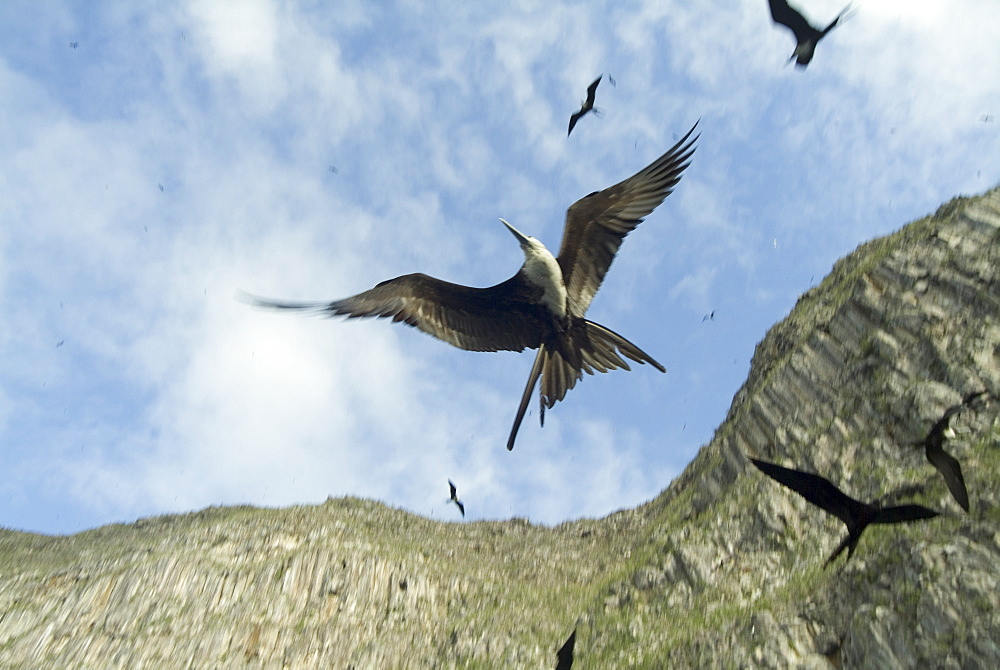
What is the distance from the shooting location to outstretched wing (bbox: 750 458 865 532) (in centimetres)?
727

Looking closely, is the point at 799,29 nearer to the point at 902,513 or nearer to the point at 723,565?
the point at 902,513

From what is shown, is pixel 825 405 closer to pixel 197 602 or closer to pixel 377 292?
pixel 377 292

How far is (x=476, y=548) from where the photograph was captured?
26047 mm

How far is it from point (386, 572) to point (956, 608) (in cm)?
1603

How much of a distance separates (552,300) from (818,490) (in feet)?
18.8

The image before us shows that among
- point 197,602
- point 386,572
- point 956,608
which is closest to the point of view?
point 956,608

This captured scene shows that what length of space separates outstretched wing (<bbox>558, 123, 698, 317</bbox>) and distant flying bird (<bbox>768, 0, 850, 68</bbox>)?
1.94m

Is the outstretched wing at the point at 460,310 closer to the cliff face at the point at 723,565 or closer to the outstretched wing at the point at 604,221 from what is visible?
the outstretched wing at the point at 604,221

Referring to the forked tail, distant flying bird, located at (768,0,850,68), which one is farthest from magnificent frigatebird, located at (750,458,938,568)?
distant flying bird, located at (768,0,850,68)

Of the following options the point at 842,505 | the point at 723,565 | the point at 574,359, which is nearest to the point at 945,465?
the point at 842,505

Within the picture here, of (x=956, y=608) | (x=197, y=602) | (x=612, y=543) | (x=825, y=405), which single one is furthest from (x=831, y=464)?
(x=197, y=602)

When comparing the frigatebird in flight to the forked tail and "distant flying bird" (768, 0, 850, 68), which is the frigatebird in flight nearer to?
the forked tail

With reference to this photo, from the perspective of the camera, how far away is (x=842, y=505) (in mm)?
7453

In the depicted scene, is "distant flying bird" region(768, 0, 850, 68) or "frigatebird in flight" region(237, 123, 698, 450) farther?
"frigatebird in flight" region(237, 123, 698, 450)
